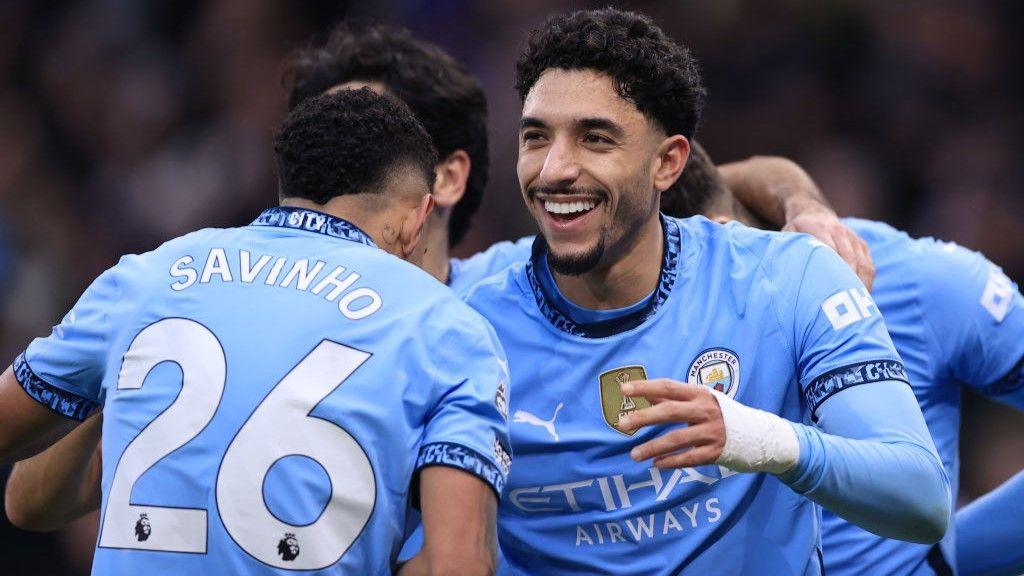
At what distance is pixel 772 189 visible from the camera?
424 centimetres

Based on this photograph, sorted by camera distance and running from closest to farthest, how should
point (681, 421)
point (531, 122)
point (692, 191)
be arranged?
point (681, 421)
point (531, 122)
point (692, 191)

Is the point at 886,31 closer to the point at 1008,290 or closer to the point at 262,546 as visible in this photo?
the point at 1008,290

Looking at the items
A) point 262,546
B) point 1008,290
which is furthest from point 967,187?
point 262,546

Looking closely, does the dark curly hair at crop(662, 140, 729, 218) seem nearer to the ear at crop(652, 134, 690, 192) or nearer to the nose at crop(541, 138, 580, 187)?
the ear at crop(652, 134, 690, 192)

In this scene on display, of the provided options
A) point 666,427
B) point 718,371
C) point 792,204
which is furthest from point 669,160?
point 792,204

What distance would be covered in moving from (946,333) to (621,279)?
1116 mm

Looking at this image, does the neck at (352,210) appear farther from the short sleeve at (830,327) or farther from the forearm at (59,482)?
the short sleeve at (830,327)

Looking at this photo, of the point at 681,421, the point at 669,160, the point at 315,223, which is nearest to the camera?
the point at 681,421

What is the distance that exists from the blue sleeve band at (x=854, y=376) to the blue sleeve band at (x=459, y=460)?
0.79 m

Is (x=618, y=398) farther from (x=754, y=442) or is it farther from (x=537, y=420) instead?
(x=754, y=442)

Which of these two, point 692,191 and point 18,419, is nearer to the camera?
point 18,419

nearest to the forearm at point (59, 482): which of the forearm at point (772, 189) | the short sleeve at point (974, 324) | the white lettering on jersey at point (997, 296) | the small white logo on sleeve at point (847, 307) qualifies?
the small white logo on sleeve at point (847, 307)

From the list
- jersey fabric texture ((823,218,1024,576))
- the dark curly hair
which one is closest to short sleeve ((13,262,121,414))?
the dark curly hair

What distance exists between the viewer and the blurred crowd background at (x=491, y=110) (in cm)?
704
